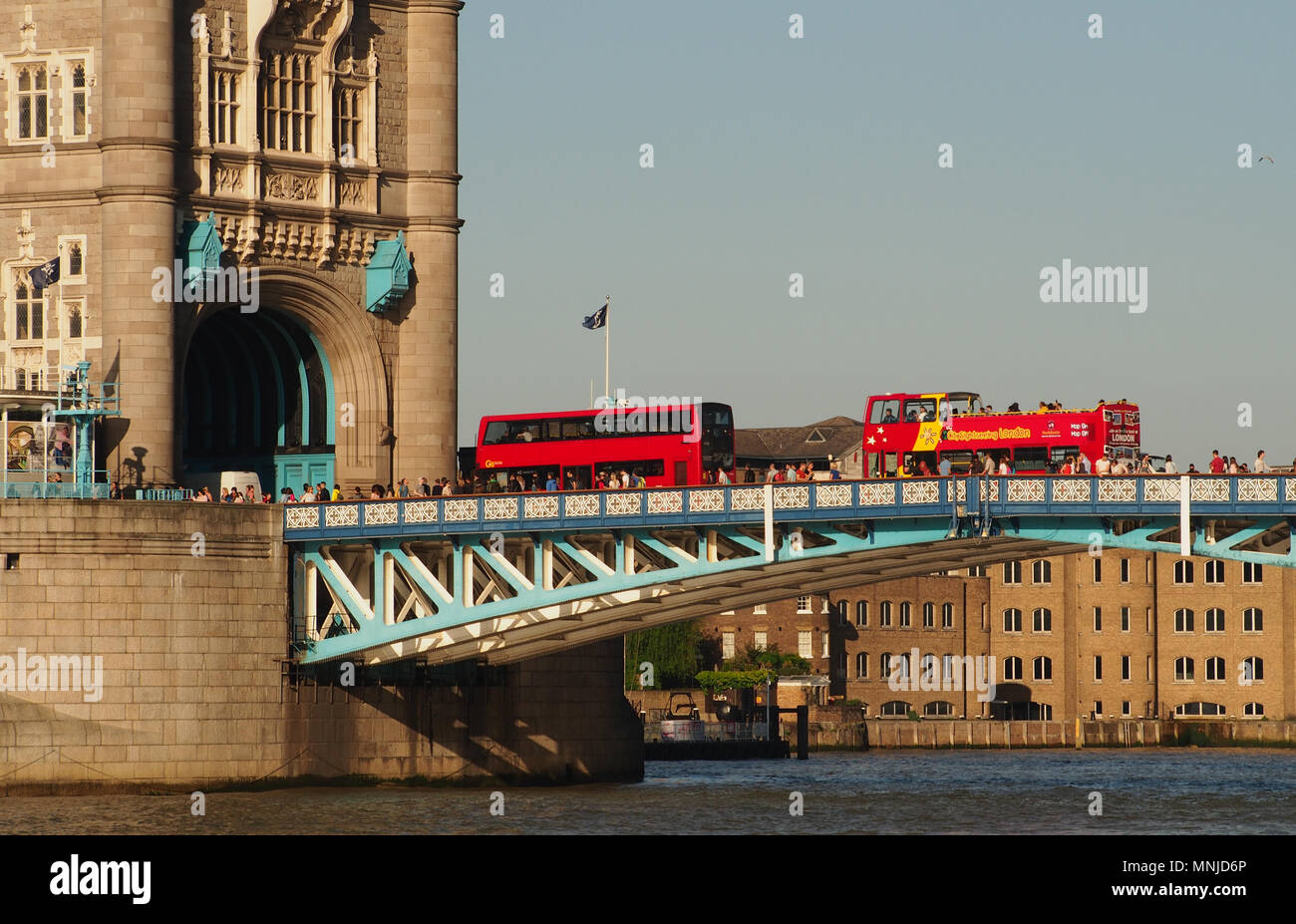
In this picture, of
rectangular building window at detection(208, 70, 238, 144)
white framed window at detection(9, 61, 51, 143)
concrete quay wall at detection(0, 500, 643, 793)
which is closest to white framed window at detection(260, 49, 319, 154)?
rectangular building window at detection(208, 70, 238, 144)

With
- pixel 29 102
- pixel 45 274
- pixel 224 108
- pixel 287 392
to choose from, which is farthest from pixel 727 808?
pixel 29 102

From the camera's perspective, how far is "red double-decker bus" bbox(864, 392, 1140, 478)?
74.9 metres

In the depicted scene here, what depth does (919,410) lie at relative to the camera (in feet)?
258

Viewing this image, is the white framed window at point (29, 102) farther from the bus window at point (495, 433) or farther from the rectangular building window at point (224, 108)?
the bus window at point (495, 433)

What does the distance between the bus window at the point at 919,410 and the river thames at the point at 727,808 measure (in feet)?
36.5

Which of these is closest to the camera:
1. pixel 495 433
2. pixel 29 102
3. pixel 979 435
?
pixel 979 435

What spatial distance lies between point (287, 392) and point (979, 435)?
85.4 feet

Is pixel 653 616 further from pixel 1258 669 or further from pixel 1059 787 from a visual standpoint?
pixel 1258 669

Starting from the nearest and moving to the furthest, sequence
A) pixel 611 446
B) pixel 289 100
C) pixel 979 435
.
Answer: pixel 979 435, pixel 611 446, pixel 289 100

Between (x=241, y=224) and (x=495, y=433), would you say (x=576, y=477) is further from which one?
(x=241, y=224)

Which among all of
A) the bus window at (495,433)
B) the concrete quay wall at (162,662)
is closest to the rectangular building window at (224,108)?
the bus window at (495,433)

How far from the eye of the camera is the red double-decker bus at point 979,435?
246 ft

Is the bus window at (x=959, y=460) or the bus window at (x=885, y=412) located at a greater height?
the bus window at (x=885, y=412)

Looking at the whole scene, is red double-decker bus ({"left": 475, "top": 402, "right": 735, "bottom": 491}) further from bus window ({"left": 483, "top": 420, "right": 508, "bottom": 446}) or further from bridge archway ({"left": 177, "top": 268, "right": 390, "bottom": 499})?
bridge archway ({"left": 177, "top": 268, "right": 390, "bottom": 499})
